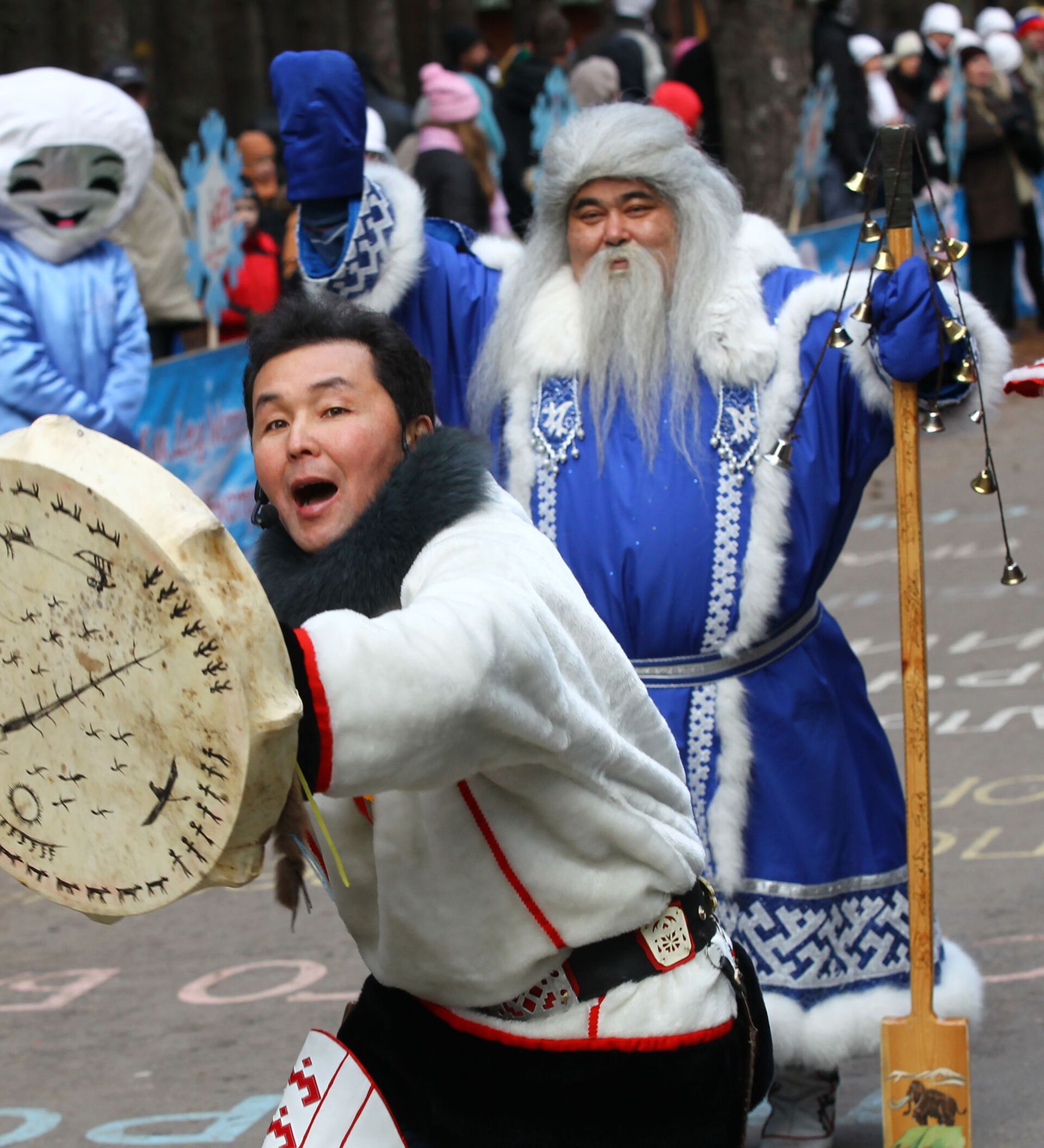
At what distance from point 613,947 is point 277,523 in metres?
0.62

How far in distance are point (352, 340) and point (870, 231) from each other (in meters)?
1.32

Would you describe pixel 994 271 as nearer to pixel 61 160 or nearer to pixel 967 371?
pixel 61 160

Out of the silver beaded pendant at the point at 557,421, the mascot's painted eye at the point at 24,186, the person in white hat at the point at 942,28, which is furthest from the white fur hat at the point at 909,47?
the silver beaded pendant at the point at 557,421

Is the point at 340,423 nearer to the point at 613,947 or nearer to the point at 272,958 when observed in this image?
the point at 613,947

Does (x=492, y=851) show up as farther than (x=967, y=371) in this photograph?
No

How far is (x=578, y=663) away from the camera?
1.85 m

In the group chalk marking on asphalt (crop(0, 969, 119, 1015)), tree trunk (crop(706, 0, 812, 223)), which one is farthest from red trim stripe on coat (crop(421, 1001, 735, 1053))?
tree trunk (crop(706, 0, 812, 223))

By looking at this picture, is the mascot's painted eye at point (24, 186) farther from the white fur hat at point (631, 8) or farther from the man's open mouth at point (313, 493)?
the white fur hat at point (631, 8)

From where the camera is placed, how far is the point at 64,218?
18.5ft

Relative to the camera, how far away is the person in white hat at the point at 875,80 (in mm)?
13242

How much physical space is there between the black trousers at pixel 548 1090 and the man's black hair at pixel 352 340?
0.72 meters

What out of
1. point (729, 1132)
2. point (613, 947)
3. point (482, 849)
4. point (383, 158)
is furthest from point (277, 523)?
point (383, 158)

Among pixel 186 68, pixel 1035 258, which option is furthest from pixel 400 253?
pixel 186 68

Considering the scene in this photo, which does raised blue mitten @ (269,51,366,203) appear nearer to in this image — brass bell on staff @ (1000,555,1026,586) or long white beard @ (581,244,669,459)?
long white beard @ (581,244,669,459)
